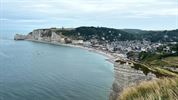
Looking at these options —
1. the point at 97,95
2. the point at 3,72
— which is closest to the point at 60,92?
the point at 97,95

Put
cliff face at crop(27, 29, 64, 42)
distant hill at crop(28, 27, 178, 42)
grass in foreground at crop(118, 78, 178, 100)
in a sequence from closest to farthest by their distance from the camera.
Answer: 1. grass in foreground at crop(118, 78, 178, 100)
2. cliff face at crop(27, 29, 64, 42)
3. distant hill at crop(28, 27, 178, 42)

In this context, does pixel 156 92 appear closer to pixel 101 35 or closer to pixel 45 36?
pixel 45 36

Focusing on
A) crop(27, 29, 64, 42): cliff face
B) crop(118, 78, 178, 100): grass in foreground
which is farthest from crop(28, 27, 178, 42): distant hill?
crop(118, 78, 178, 100): grass in foreground

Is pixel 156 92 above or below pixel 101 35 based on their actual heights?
above

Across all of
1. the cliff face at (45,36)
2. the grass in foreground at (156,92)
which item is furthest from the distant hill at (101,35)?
the grass in foreground at (156,92)

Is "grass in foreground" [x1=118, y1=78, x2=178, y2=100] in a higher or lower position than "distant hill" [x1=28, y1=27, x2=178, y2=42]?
higher

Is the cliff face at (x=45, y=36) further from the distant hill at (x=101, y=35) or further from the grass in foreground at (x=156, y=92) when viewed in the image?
the grass in foreground at (x=156, y=92)

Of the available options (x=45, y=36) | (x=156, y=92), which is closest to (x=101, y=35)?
(x=45, y=36)

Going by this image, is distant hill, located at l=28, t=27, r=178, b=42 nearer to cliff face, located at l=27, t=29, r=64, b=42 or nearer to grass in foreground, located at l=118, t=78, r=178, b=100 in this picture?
cliff face, located at l=27, t=29, r=64, b=42

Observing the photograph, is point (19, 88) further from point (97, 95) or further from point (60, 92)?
point (97, 95)
